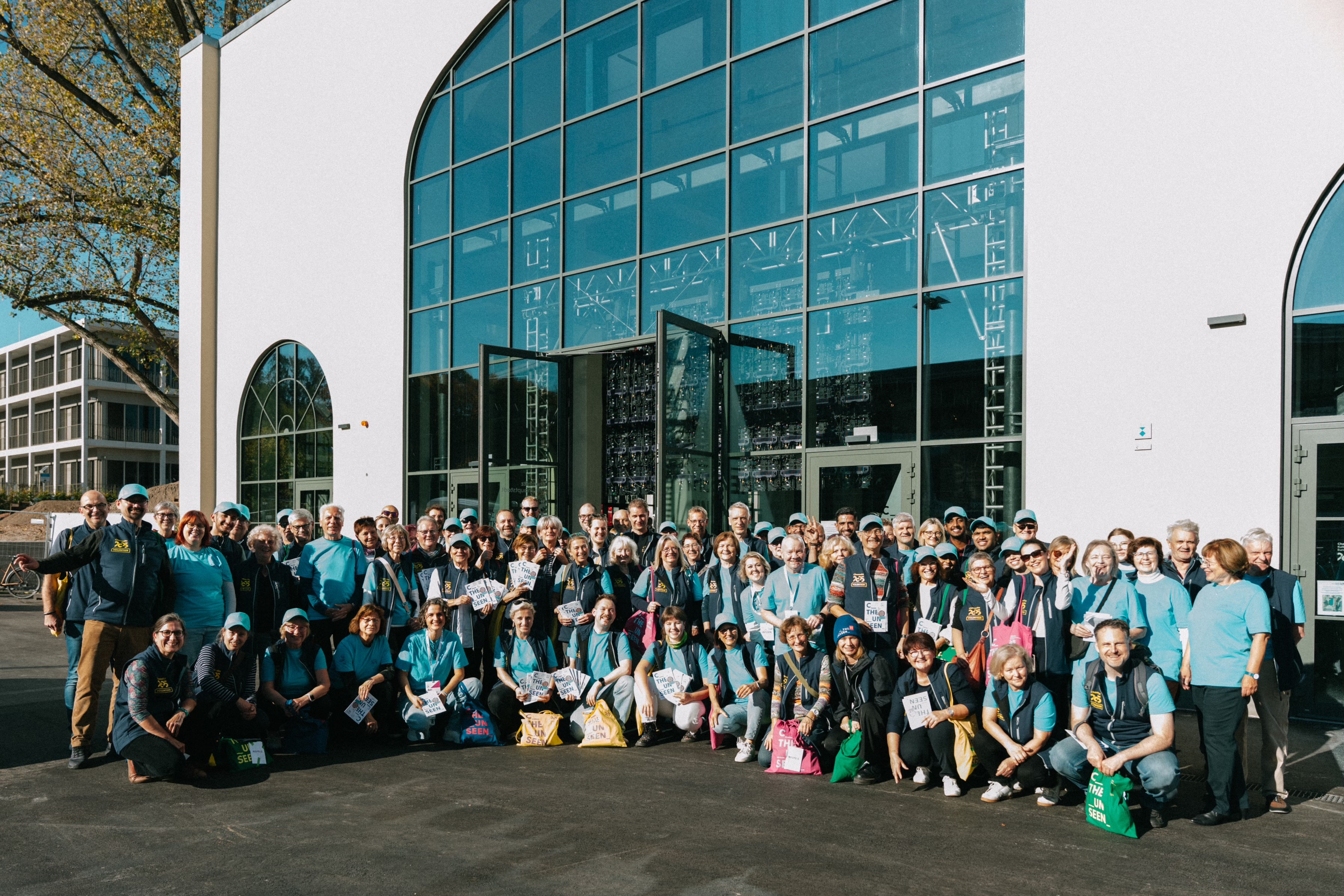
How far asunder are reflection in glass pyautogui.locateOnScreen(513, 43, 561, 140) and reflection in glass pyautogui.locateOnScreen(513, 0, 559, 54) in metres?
0.19

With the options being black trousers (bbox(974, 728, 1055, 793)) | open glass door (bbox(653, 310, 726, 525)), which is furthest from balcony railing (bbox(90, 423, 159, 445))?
black trousers (bbox(974, 728, 1055, 793))

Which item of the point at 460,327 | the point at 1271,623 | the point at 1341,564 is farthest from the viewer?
the point at 460,327

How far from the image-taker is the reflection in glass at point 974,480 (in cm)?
988

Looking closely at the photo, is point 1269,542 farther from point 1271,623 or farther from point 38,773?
point 38,773

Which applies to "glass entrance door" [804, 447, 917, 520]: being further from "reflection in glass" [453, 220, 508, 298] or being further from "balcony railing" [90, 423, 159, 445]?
"balcony railing" [90, 423, 159, 445]

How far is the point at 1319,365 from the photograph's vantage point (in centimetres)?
832

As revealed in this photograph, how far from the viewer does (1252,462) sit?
8.40 m

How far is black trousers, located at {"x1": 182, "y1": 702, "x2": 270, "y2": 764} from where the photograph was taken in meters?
6.81

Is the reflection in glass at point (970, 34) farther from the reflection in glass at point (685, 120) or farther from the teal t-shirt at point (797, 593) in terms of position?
the teal t-shirt at point (797, 593)

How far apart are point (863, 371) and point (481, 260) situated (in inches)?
285

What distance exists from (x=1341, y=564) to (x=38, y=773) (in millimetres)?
10085

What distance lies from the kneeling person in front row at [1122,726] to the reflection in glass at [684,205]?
8117 mm

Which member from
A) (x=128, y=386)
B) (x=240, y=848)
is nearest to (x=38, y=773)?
(x=240, y=848)

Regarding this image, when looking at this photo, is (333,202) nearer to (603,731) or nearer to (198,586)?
(198,586)
